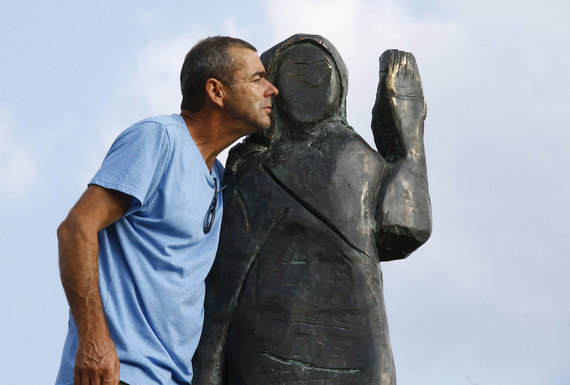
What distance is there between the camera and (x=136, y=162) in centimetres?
311

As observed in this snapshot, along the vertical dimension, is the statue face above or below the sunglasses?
above

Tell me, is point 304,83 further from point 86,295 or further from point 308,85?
point 86,295

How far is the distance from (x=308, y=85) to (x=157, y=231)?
93 centimetres

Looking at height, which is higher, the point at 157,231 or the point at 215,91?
the point at 215,91

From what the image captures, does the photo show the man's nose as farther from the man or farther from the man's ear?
the man's ear

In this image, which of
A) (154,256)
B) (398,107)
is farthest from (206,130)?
(398,107)

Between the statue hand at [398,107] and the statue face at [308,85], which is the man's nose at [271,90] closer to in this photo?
the statue face at [308,85]

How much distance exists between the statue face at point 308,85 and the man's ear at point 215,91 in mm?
367

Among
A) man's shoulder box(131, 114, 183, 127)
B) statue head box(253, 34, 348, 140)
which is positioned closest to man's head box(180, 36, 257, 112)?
man's shoulder box(131, 114, 183, 127)

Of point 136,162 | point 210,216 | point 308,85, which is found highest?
point 308,85

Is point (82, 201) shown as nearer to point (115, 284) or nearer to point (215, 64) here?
point (115, 284)

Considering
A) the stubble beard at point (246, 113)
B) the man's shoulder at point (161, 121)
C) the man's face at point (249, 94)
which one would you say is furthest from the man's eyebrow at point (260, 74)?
the man's shoulder at point (161, 121)

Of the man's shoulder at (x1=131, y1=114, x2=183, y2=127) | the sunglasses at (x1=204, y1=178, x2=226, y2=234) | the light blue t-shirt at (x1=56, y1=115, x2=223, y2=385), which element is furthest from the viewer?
the sunglasses at (x1=204, y1=178, x2=226, y2=234)

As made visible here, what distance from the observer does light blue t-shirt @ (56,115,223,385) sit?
3.05 metres
